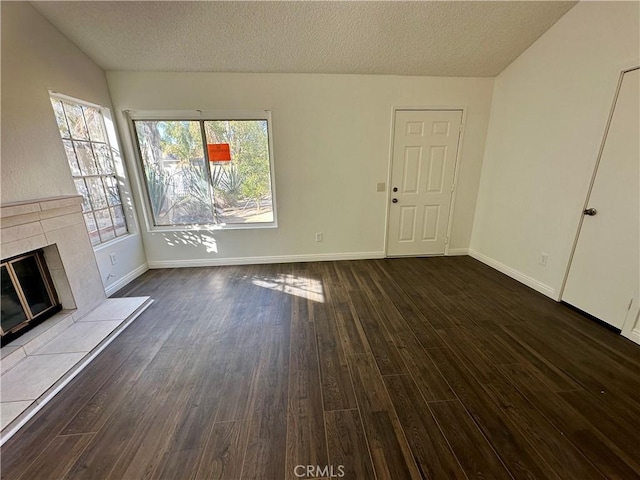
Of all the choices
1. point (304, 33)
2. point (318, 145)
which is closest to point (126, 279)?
point (318, 145)

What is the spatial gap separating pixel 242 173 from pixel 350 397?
293 centimetres

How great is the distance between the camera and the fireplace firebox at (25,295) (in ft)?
6.28

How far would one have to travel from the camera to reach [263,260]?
3783 mm

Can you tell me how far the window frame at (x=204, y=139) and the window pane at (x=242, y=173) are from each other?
0.20ft

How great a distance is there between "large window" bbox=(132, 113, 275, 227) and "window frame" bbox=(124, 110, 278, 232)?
25 millimetres

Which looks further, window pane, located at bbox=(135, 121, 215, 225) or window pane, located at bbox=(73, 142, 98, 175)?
window pane, located at bbox=(135, 121, 215, 225)

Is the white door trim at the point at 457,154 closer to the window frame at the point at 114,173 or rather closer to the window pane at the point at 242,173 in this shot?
the window pane at the point at 242,173

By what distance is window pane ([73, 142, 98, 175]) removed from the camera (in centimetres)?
272

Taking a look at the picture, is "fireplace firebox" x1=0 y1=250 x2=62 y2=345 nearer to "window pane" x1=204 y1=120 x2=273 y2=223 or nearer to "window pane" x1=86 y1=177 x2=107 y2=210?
"window pane" x1=86 y1=177 x2=107 y2=210

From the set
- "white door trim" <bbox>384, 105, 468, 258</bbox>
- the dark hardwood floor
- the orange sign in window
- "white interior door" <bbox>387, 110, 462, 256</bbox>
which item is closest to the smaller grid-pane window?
the orange sign in window

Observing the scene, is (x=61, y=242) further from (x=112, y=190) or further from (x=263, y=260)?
(x=263, y=260)

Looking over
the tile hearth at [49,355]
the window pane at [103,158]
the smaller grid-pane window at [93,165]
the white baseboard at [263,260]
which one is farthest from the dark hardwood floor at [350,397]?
the window pane at [103,158]

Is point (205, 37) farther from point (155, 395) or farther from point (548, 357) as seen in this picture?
point (548, 357)

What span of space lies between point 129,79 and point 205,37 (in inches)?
46.1
